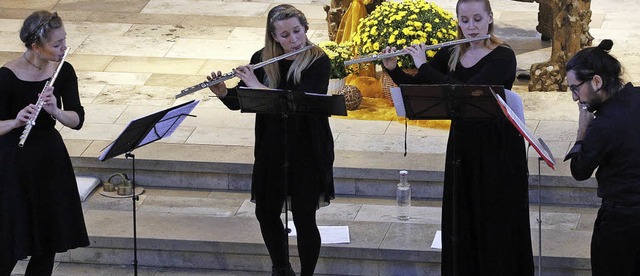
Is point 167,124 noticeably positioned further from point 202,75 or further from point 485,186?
point 202,75

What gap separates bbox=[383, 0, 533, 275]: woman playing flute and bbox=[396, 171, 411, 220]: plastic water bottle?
1309mm

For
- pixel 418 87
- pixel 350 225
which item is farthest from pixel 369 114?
pixel 418 87

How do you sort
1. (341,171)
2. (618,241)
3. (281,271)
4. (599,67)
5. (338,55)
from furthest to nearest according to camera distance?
(338,55), (341,171), (281,271), (618,241), (599,67)

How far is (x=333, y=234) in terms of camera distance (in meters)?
7.57

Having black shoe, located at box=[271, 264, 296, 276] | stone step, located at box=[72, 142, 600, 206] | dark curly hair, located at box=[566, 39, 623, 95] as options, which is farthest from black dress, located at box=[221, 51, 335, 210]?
stone step, located at box=[72, 142, 600, 206]

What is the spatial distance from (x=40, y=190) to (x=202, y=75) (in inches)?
169

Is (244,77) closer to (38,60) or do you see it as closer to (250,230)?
(38,60)

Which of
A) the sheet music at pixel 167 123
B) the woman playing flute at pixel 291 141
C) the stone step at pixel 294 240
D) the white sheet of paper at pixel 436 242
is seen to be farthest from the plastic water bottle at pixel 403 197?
the sheet music at pixel 167 123

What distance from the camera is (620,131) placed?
5.59m

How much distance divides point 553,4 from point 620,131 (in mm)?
4484

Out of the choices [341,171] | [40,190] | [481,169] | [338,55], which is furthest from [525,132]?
[338,55]

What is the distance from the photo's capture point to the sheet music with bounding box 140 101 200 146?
6.38 m

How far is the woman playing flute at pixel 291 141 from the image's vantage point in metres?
6.43

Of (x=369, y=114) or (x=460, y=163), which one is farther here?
(x=369, y=114)
